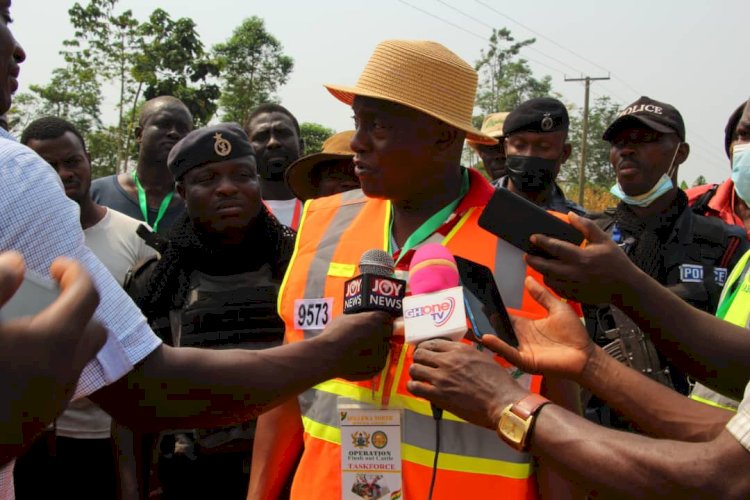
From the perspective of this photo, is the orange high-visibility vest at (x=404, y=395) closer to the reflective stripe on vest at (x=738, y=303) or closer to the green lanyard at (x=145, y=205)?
the reflective stripe on vest at (x=738, y=303)

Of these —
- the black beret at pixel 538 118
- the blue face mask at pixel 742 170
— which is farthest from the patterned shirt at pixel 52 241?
the black beret at pixel 538 118

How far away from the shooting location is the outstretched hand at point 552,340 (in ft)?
7.34

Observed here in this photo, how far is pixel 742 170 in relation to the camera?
3311mm

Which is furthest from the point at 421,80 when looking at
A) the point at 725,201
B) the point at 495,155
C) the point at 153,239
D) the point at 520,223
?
the point at 725,201

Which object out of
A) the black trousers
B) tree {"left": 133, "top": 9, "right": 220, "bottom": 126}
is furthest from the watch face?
tree {"left": 133, "top": 9, "right": 220, "bottom": 126}

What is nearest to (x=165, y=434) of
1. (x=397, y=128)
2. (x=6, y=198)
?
(x=397, y=128)

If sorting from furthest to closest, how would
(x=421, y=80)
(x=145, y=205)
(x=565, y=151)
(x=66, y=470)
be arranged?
1. (x=145, y=205)
2. (x=565, y=151)
3. (x=66, y=470)
4. (x=421, y=80)

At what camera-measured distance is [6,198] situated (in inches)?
65.2

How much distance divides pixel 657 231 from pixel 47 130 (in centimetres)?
366

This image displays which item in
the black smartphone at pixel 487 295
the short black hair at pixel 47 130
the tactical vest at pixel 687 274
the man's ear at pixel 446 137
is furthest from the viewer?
the short black hair at pixel 47 130

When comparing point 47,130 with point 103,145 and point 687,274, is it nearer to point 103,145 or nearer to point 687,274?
point 687,274

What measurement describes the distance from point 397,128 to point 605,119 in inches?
2549

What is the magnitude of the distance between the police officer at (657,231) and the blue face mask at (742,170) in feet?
3.48

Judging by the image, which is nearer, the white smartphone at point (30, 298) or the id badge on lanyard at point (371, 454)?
the white smartphone at point (30, 298)
